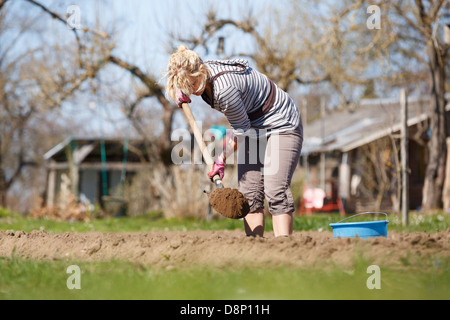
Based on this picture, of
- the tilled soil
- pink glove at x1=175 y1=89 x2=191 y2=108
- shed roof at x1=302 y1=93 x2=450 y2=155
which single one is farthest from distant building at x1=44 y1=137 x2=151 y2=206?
the tilled soil

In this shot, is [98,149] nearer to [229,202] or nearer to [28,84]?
[28,84]

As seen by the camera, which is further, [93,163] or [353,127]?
[353,127]

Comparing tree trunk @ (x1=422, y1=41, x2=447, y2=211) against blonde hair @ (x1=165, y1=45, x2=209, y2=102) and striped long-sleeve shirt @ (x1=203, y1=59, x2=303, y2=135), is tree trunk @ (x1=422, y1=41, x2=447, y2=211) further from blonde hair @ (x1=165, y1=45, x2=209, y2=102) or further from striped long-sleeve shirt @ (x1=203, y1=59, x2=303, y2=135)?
blonde hair @ (x1=165, y1=45, x2=209, y2=102)

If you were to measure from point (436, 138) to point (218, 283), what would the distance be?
1264 centimetres

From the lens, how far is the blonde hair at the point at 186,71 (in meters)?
3.51

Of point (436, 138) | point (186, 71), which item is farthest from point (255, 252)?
point (436, 138)

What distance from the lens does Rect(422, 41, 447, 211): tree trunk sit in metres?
13.4

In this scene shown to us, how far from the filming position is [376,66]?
20969 mm

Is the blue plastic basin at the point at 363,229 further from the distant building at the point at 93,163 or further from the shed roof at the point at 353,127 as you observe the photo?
the shed roof at the point at 353,127

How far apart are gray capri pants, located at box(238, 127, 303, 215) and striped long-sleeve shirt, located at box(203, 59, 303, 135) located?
10 centimetres

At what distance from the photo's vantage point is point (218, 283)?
2.47 m

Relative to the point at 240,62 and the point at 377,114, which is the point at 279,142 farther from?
the point at 377,114

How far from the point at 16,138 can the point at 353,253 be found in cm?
2777
